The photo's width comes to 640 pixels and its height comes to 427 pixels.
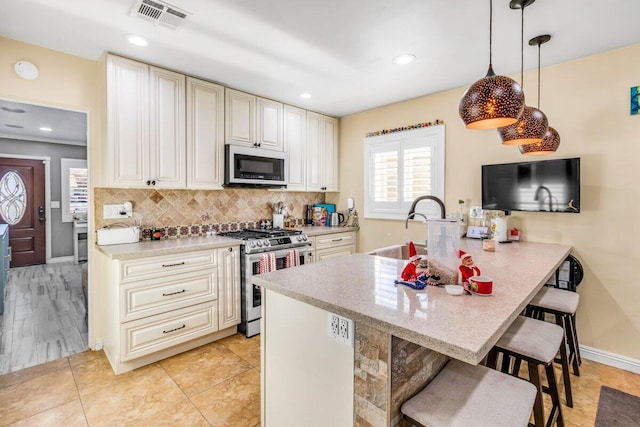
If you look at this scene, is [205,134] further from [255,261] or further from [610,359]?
[610,359]

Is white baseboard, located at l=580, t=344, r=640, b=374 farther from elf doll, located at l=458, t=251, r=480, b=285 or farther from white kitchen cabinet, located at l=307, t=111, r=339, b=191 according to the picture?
white kitchen cabinet, located at l=307, t=111, r=339, b=191

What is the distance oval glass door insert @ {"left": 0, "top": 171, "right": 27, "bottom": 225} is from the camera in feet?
19.1

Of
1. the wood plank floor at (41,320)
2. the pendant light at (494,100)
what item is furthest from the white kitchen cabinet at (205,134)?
the pendant light at (494,100)

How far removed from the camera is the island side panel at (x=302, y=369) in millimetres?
1227

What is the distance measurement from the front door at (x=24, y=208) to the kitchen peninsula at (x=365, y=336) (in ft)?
22.5

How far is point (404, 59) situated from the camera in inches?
102

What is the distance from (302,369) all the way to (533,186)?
2.52m

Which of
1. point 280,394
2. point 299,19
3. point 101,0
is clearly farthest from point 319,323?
point 101,0

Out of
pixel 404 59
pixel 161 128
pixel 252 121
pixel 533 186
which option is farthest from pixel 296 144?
pixel 533 186

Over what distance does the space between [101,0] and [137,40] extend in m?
0.46

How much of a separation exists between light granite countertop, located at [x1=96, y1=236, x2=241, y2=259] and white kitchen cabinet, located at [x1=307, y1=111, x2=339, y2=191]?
1557 millimetres

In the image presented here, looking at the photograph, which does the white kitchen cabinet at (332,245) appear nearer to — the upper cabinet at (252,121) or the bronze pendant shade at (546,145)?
the upper cabinet at (252,121)

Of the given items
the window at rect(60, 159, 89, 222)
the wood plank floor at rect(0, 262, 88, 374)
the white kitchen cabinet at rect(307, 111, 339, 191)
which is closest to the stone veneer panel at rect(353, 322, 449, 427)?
the wood plank floor at rect(0, 262, 88, 374)

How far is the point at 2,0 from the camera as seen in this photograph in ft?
6.20
